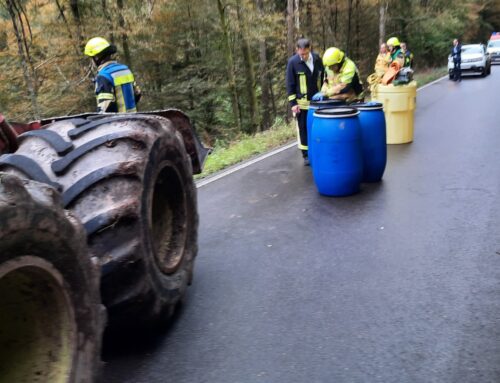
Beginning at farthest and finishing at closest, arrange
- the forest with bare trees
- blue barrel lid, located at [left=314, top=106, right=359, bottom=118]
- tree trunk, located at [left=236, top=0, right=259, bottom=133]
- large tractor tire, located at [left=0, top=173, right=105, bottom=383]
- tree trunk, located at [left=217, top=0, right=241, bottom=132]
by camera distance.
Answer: tree trunk, located at [left=236, top=0, right=259, bottom=133]
tree trunk, located at [left=217, top=0, right=241, bottom=132]
the forest with bare trees
blue barrel lid, located at [left=314, top=106, right=359, bottom=118]
large tractor tire, located at [left=0, top=173, right=105, bottom=383]

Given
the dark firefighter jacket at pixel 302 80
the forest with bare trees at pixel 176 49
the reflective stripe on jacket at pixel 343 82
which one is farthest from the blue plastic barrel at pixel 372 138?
the forest with bare trees at pixel 176 49

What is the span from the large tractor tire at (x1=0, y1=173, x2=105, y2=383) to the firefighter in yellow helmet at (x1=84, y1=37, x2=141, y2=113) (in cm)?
351

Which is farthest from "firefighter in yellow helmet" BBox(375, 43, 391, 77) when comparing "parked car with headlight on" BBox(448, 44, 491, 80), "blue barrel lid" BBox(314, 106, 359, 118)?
"parked car with headlight on" BBox(448, 44, 491, 80)

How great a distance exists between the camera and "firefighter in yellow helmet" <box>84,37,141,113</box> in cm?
575

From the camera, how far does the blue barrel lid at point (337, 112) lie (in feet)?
22.3

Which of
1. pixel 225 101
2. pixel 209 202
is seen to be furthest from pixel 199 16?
pixel 209 202

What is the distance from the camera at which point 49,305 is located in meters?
2.41

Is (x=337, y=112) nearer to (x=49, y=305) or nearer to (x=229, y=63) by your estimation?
(x=49, y=305)

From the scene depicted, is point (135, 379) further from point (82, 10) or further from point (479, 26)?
point (479, 26)

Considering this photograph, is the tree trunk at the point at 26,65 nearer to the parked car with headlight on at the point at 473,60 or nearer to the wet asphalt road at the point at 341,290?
the wet asphalt road at the point at 341,290

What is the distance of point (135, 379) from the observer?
332cm

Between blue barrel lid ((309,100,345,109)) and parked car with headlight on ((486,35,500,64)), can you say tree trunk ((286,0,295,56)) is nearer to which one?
blue barrel lid ((309,100,345,109))

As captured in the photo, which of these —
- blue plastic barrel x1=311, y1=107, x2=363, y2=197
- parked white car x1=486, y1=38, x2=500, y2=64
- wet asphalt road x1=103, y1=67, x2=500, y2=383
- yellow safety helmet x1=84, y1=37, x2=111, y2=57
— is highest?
yellow safety helmet x1=84, y1=37, x2=111, y2=57

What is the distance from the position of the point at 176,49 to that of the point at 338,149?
614 inches
